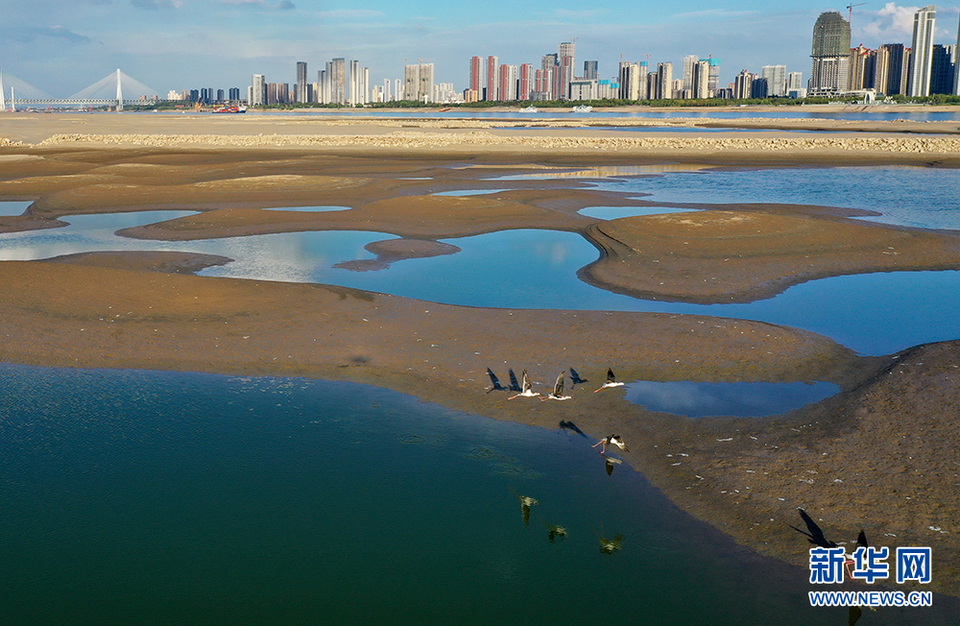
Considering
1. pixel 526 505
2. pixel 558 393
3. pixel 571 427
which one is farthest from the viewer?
pixel 558 393

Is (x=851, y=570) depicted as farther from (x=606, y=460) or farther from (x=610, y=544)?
(x=606, y=460)

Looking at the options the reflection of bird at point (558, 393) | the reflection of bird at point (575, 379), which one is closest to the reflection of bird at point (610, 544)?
the reflection of bird at point (558, 393)

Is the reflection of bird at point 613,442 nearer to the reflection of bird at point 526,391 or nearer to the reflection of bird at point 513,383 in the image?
the reflection of bird at point 526,391

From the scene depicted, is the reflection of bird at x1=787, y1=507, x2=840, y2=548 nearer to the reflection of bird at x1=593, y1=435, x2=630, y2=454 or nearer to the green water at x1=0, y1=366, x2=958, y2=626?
the green water at x1=0, y1=366, x2=958, y2=626

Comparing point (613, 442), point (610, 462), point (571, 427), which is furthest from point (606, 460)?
point (571, 427)

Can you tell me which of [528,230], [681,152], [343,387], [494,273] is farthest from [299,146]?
[343,387]

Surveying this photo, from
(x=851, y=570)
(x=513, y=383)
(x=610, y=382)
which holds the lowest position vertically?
(x=851, y=570)
